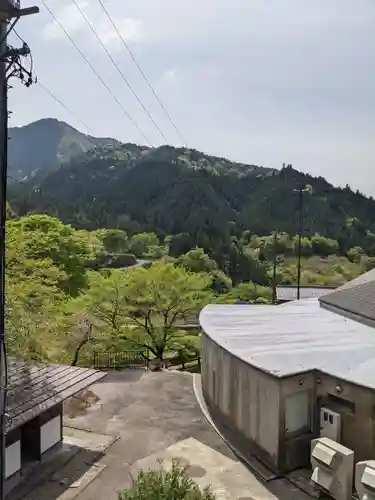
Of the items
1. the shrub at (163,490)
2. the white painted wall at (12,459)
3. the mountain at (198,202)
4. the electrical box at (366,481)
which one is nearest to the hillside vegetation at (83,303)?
the white painted wall at (12,459)

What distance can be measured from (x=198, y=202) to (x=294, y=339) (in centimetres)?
6602

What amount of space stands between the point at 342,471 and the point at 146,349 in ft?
41.4

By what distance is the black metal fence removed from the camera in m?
19.3

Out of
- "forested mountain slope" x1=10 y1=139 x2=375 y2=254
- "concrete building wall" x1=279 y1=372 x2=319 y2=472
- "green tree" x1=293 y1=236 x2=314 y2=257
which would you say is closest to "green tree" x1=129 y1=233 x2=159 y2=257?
"forested mountain slope" x1=10 y1=139 x2=375 y2=254

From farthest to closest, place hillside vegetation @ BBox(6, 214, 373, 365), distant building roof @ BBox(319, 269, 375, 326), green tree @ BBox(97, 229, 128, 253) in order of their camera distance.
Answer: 1. green tree @ BBox(97, 229, 128, 253)
2. distant building roof @ BBox(319, 269, 375, 326)
3. hillside vegetation @ BBox(6, 214, 373, 365)

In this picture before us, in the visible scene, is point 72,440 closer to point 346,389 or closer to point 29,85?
point 346,389

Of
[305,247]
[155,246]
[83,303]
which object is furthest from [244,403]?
[305,247]

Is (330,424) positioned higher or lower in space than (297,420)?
higher

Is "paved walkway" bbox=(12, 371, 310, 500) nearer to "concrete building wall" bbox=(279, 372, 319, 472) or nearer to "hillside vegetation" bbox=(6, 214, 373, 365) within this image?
"concrete building wall" bbox=(279, 372, 319, 472)

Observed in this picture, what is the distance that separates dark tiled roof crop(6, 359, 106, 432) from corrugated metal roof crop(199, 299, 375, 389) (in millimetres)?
3818

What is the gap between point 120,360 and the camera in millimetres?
20359

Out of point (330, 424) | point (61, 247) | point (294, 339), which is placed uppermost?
point (61, 247)

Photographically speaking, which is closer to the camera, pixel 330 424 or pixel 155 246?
pixel 330 424

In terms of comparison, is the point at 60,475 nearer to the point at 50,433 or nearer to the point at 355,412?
the point at 50,433
